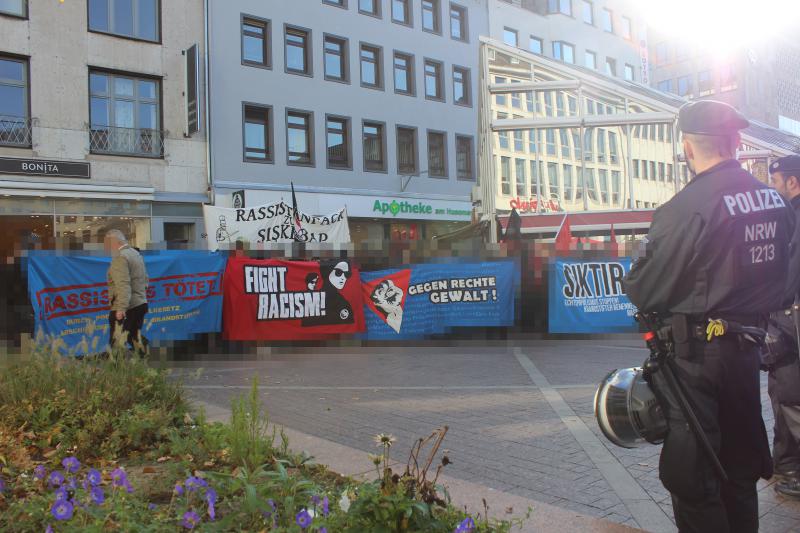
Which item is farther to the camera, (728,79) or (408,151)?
(728,79)

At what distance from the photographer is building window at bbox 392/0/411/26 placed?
102ft

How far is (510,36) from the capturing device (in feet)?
122

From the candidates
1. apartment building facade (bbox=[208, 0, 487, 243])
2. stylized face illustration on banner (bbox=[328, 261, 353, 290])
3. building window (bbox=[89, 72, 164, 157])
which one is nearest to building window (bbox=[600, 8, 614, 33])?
apartment building facade (bbox=[208, 0, 487, 243])

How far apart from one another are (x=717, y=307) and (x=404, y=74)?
97.3 ft

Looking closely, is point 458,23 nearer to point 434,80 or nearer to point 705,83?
point 434,80

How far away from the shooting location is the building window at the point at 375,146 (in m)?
29.6

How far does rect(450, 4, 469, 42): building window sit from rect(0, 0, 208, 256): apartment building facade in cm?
1301

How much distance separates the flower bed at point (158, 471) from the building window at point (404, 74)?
27010 mm

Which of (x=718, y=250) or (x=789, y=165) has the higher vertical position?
(x=789, y=165)

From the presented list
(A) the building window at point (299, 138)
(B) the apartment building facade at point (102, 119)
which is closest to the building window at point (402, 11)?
(A) the building window at point (299, 138)

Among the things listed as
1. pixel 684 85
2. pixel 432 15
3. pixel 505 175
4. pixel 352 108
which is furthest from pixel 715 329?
pixel 684 85

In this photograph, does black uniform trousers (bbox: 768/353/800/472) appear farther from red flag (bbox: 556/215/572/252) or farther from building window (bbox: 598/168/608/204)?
building window (bbox: 598/168/608/204)

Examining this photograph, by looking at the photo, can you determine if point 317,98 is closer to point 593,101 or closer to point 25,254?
point 593,101

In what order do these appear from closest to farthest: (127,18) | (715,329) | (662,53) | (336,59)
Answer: (715,329), (127,18), (336,59), (662,53)
